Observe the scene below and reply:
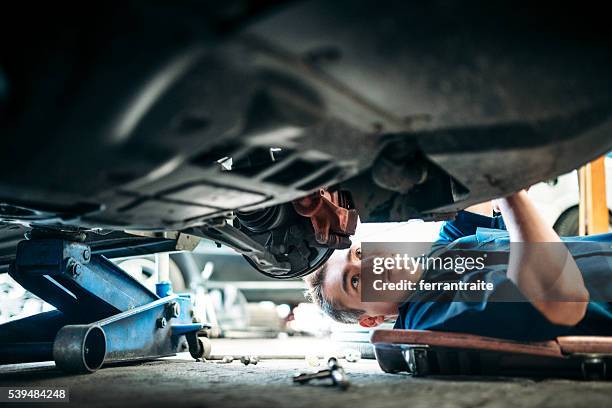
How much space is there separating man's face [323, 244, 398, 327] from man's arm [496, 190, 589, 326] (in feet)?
2.39

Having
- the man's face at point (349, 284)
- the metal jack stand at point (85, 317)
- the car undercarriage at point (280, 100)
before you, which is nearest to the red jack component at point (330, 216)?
the man's face at point (349, 284)

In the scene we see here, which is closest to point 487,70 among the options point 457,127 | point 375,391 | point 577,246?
point 457,127

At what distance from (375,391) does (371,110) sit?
2.09 feet

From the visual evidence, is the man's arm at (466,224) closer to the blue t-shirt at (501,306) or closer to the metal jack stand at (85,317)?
the blue t-shirt at (501,306)

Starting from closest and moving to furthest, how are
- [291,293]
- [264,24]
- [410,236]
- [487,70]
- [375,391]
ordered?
[264,24]
[487,70]
[375,391]
[410,236]
[291,293]

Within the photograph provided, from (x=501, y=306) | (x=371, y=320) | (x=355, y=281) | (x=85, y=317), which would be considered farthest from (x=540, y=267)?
(x=85, y=317)

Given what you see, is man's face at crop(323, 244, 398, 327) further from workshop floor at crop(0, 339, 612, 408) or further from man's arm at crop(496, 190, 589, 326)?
man's arm at crop(496, 190, 589, 326)

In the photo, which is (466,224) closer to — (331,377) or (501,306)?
(501,306)

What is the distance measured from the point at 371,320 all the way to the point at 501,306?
103 cm

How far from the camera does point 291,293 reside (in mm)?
5301

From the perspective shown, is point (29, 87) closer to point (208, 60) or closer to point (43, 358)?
point (208, 60)

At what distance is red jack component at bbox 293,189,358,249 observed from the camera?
63.1 inches

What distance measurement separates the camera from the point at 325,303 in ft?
7.85

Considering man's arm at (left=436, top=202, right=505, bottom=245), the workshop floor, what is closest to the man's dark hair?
man's arm at (left=436, top=202, right=505, bottom=245)
